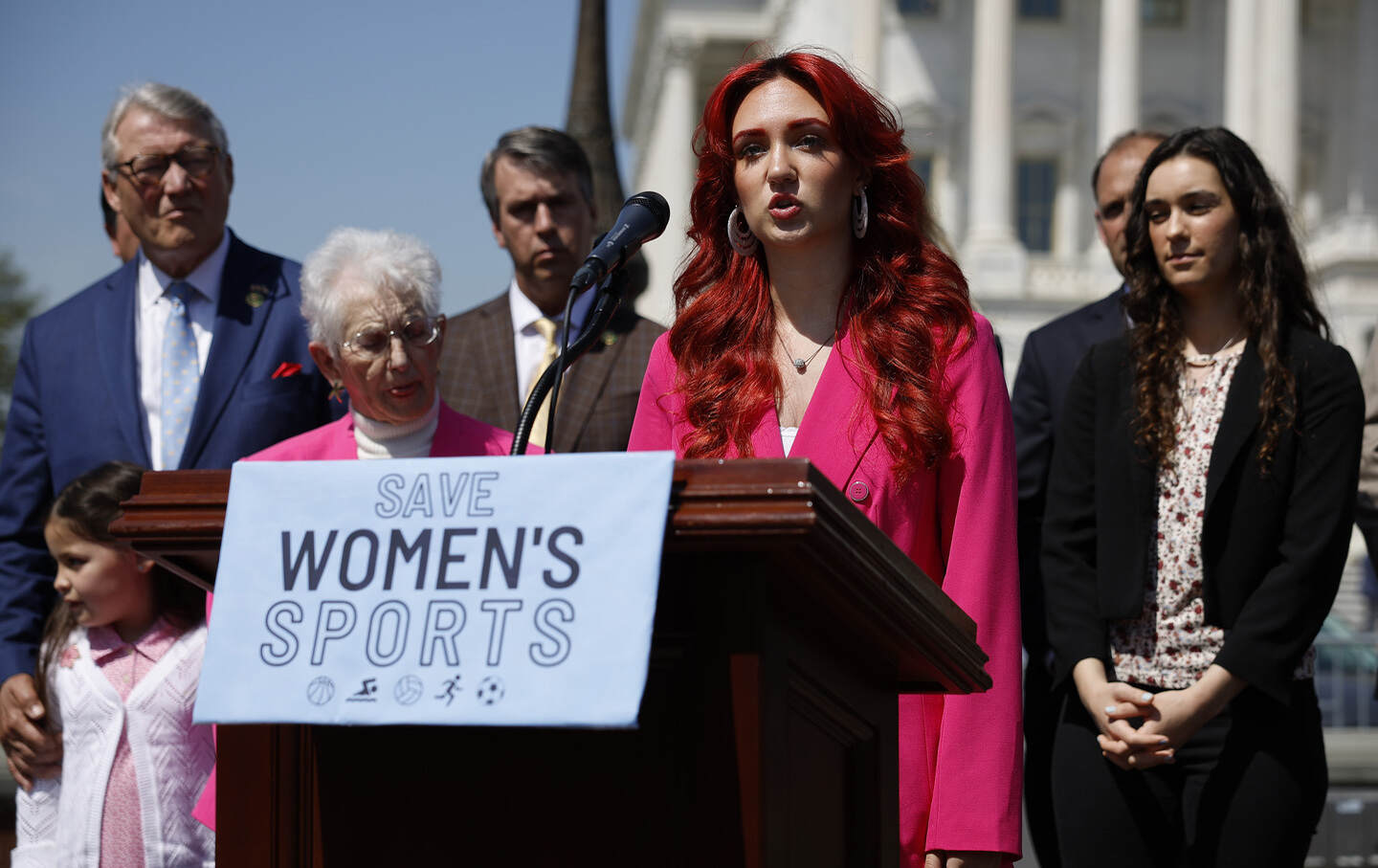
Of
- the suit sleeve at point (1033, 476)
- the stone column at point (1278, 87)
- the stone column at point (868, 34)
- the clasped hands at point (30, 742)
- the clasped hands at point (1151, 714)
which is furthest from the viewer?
the stone column at point (868, 34)

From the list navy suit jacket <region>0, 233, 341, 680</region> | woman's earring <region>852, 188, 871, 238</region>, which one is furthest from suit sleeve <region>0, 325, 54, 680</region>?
woman's earring <region>852, 188, 871, 238</region>

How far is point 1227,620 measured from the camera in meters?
3.53

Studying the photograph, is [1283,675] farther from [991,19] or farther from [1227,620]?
[991,19]

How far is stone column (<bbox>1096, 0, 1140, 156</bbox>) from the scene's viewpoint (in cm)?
4162

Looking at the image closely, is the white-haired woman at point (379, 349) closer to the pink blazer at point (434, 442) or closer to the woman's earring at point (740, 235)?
the pink blazer at point (434, 442)

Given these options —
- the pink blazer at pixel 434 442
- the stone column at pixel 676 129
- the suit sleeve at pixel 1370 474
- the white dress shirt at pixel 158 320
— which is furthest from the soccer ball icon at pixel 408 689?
the stone column at pixel 676 129

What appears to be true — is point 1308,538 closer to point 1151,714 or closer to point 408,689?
point 1151,714

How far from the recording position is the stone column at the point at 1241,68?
40719mm

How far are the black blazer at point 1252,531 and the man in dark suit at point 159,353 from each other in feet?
6.60

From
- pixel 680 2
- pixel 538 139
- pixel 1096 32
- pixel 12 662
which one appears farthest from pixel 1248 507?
pixel 680 2

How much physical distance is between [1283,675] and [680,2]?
Answer: 48714 millimetres

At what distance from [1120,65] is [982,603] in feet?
137

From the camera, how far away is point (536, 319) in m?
4.84

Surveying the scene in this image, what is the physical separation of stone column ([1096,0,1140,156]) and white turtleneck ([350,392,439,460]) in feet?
132
